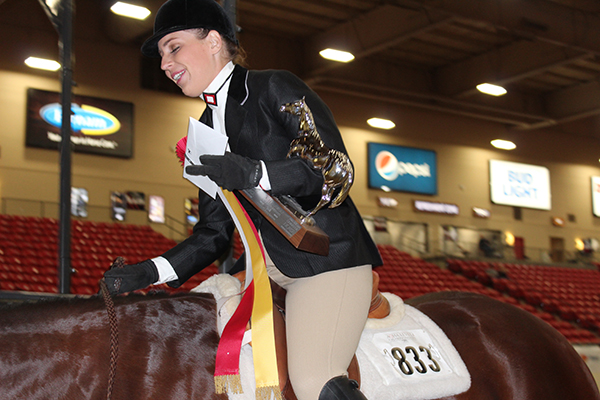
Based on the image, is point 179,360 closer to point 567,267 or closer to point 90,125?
point 90,125

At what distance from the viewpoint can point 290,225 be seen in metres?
1.43

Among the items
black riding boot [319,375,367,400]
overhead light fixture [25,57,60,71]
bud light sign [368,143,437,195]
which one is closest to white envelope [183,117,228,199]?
black riding boot [319,375,367,400]

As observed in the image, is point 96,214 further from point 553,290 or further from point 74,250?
point 553,290

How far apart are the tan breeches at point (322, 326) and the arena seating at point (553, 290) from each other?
10.3 meters

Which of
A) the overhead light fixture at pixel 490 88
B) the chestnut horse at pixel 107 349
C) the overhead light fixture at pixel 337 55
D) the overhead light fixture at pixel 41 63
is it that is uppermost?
the overhead light fixture at pixel 337 55

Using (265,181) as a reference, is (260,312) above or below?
below

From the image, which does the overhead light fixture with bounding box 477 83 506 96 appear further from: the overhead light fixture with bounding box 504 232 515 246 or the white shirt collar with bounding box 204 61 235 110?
the white shirt collar with bounding box 204 61 235 110

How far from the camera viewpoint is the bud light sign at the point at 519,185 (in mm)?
17312

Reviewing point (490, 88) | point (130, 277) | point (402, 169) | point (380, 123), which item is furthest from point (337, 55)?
point (130, 277)

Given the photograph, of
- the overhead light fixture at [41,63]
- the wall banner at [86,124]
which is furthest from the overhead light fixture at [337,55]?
the overhead light fixture at [41,63]

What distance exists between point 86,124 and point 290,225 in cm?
1087

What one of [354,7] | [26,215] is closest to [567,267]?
[354,7]

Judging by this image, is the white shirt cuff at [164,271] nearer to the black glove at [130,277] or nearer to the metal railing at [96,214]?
the black glove at [130,277]

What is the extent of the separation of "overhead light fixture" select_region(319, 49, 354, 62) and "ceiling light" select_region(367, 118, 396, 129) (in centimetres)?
308
